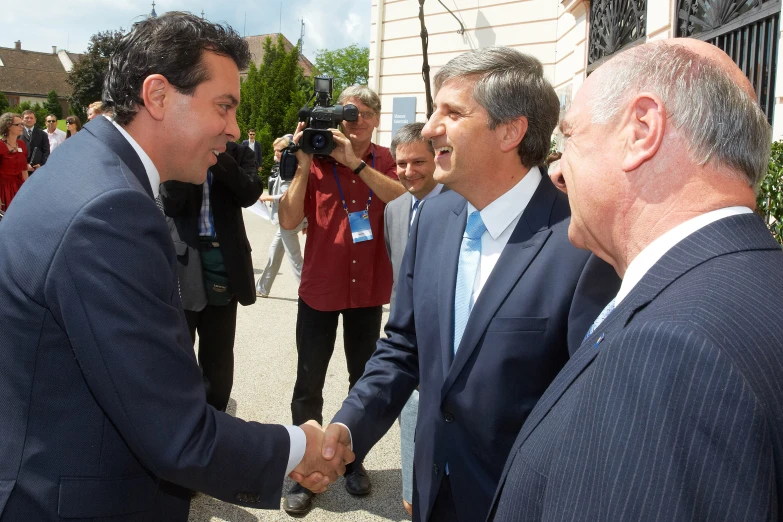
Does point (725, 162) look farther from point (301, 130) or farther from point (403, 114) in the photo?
point (403, 114)

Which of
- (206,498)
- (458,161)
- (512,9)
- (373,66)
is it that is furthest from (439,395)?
(373,66)

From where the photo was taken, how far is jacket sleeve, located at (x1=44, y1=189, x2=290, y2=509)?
1411 millimetres

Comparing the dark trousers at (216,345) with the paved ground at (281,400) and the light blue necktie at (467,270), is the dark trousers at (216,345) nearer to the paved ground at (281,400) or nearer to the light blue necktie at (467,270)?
the paved ground at (281,400)

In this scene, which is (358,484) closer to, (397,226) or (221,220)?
(397,226)

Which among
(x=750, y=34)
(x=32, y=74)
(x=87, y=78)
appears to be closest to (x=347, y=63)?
Answer: (x=87, y=78)

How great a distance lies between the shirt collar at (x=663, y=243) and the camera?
1.02 m

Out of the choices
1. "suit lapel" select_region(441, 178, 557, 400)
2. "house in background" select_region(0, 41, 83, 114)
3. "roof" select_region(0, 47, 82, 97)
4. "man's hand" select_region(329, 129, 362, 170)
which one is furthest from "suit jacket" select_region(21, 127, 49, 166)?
"roof" select_region(0, 47, 82, 97)

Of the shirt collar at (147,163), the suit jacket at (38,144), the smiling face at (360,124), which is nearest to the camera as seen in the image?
the shirt collar at (147,163)

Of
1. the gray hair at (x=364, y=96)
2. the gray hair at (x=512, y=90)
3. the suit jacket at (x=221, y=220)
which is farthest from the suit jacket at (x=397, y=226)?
the gray hair at (x=512, y=90)

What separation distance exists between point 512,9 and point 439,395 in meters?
11.8

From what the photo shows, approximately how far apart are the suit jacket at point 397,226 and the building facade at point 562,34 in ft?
5.46

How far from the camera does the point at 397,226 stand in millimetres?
3777

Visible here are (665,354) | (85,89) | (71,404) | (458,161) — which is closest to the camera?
(665,354)

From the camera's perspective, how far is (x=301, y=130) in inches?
159
